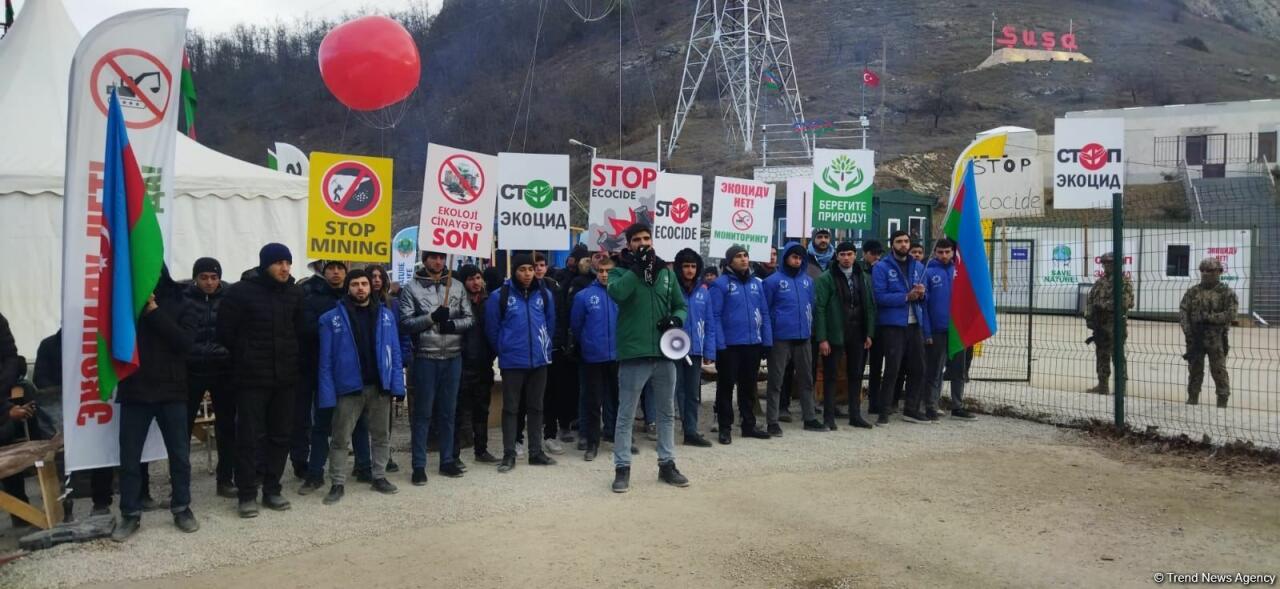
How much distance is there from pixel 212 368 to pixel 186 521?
46.9 inches

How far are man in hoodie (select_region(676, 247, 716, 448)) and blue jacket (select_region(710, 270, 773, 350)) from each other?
0.48ft

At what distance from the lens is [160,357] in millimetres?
5934

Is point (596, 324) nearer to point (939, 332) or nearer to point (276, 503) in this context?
point (276, 503)

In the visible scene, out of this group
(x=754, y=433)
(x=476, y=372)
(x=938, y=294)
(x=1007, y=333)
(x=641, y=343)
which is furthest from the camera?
(x=1007, y=333)

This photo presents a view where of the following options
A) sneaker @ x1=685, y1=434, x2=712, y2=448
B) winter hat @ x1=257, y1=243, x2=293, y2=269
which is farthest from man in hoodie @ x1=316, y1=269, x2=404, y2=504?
sneaker @ x1=685, y1=434, x2=712, y2=448

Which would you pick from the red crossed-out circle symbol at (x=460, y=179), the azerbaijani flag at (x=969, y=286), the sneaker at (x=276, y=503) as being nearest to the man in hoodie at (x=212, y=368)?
the sneaker at (x=276, y=503)

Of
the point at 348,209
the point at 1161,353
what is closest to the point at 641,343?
the point at 348,209

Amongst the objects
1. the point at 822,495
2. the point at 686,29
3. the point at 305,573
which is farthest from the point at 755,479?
the point at 686,29

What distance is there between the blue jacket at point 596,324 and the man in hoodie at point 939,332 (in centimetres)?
366

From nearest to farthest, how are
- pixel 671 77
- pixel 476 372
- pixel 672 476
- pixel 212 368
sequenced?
pixel 212 368
pixel 672 476
pixel 476 372
pixel 671 77

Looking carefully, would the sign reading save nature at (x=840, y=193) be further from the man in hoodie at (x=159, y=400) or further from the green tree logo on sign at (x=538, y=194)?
the man in hoodie at (x=159, y=400)

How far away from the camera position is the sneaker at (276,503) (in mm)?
6496

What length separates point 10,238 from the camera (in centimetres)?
1028

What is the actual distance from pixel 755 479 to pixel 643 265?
1964mm
